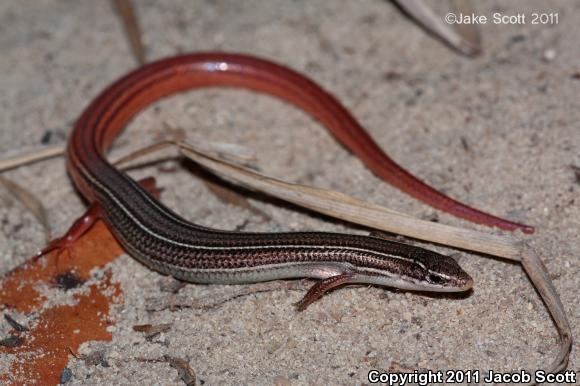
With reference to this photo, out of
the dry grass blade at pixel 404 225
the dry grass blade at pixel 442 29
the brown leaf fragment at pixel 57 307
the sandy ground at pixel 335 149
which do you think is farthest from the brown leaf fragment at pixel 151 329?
the dry grass blade at pixel 442 29

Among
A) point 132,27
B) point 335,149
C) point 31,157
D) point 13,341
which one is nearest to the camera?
point 13,341

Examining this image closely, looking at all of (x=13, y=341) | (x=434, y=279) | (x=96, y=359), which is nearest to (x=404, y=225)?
(x=434, y=279)

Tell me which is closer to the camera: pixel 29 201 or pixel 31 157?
pixel 29 201

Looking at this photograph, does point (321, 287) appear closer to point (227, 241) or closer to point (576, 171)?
point (227, 241)

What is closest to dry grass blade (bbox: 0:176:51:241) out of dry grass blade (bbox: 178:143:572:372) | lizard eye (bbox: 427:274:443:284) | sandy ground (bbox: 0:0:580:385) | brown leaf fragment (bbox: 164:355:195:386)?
sandy ground (bbox: 0:0:580:385)

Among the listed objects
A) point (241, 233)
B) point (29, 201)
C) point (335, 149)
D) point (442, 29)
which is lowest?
point (29, 201)

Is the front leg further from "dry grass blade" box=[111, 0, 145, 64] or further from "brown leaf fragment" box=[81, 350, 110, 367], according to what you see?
"dry grass blade" box=[111, 0, 145, 64]

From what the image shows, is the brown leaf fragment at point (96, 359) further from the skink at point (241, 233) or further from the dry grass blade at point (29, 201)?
the dry grass blade at point (29, 201)
